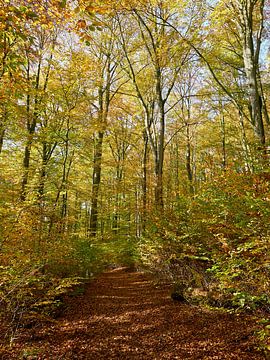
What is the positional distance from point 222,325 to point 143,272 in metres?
6.92

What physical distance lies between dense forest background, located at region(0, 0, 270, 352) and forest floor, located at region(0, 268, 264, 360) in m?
0.48

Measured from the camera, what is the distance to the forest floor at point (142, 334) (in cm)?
387

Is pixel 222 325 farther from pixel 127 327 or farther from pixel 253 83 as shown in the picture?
pixel 253 83

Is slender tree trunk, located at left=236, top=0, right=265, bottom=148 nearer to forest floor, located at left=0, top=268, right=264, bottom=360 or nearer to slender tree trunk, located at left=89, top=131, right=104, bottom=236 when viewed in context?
forest floor, located at left=0, top=268, right=264, bottom=360

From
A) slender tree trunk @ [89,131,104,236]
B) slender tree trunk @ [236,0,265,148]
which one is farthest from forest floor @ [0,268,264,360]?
slender tree trunk @ [89,131,104,236]

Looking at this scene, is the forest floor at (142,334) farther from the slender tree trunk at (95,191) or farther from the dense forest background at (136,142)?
the slender tree trunk at (95,191)

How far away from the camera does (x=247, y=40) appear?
6.95m

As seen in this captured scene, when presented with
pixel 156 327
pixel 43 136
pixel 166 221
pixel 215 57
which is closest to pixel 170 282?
pixel 166 221

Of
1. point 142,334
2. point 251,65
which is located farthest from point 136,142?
point 142,334

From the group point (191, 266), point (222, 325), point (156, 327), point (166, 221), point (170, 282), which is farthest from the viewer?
point (170, 282)

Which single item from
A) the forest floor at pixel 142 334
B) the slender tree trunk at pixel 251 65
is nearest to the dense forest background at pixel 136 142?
the slender tree trunk at pixel 251 65

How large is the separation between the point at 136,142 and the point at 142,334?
15.2 meters

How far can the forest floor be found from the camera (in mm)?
3867

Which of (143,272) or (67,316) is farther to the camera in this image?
(143,272)
